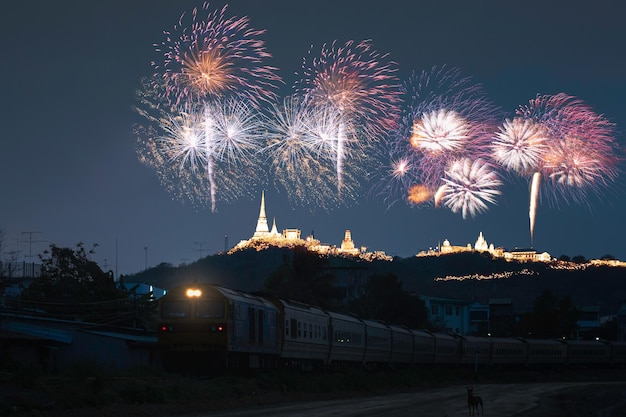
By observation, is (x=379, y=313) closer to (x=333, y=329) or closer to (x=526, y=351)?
(x=526, y=351)

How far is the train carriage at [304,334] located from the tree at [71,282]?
17.5m

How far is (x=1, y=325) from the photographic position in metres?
40.7

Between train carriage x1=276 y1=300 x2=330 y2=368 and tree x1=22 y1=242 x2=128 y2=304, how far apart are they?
17489mm

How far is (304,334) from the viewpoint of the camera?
47375 millimetres

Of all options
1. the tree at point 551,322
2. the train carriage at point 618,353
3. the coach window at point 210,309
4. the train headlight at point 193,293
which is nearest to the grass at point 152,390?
the coach window at point 210,309

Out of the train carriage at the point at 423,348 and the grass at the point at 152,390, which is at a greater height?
the train carriage at the point at 423,348

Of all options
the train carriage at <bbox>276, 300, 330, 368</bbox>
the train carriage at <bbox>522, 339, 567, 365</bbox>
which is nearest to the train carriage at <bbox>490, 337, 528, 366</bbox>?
the train carriage at <bbox>522, 339, 567, 365</bbox>

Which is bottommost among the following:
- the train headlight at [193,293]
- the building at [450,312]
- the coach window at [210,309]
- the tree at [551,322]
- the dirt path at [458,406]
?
the dirt path at [458,406]

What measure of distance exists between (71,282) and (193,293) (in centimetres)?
2928

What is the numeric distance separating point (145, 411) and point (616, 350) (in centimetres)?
7519

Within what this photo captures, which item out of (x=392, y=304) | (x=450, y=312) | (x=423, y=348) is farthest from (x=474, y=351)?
(x=450, y=312)

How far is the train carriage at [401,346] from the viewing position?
6525 centimetres

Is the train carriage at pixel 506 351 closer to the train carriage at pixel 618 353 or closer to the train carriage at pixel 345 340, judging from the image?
the train carriage at pixel 618 353

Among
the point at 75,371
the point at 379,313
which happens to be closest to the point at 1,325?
the point at 75,371
